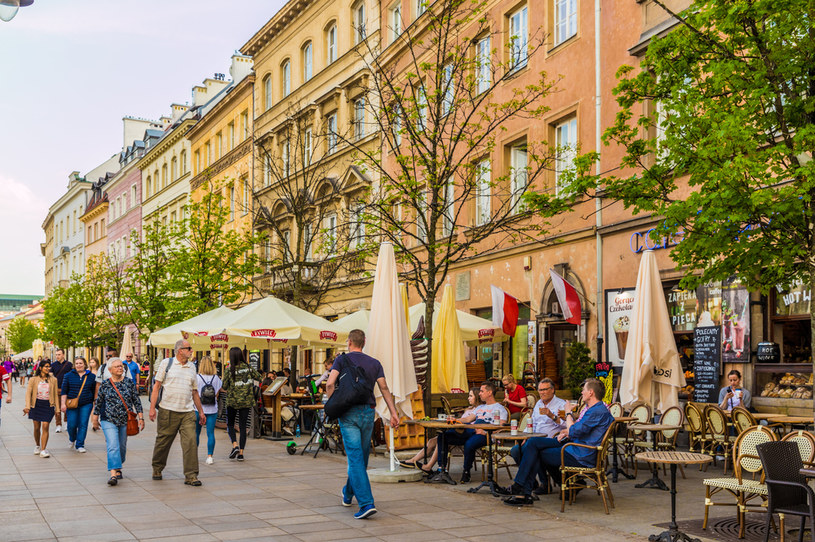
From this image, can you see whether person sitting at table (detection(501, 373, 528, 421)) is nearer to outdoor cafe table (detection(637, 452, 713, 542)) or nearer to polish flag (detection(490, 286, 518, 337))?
polish flag (detection(490, 286, 518, 337))

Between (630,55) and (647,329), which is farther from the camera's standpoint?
(630,55)

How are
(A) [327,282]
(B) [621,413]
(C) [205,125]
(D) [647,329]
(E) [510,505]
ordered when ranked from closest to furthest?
(E) [510,505] → (D) [647,329] → (B) [621,413] → (A) [327,282] → (C) [205,125]

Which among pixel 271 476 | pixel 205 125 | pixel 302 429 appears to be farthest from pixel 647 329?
pixel 205 125

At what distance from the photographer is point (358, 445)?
367 inches

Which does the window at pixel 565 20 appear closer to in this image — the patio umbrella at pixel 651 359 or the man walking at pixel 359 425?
the patio umbrella at pixel 651 359

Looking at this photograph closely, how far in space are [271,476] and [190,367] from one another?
2.02 meters

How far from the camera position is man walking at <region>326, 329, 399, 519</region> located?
361 inches

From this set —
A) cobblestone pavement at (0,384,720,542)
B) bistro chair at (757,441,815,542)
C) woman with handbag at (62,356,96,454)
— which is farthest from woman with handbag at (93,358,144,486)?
bistro chair at (757,441,815,542)

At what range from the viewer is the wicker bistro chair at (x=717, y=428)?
1281 centimetres

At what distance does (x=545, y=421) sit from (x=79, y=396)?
9407 millimetres

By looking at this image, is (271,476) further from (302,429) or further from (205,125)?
(205,125)

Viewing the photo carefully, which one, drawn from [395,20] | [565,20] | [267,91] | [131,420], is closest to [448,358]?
[131,420]

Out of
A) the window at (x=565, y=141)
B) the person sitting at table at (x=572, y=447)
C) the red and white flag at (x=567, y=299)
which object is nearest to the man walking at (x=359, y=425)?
the person sitting at table at (x=572, y=447)

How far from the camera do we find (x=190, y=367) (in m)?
12.1
